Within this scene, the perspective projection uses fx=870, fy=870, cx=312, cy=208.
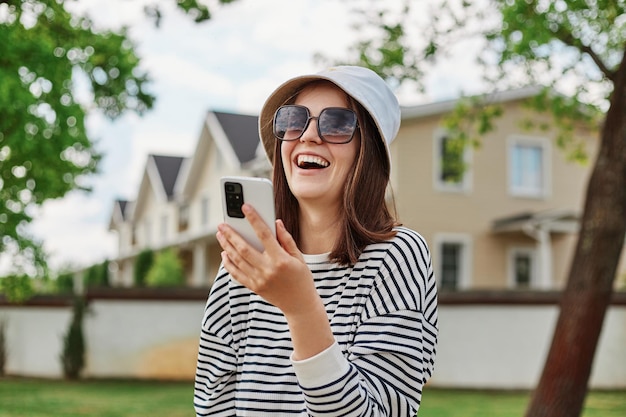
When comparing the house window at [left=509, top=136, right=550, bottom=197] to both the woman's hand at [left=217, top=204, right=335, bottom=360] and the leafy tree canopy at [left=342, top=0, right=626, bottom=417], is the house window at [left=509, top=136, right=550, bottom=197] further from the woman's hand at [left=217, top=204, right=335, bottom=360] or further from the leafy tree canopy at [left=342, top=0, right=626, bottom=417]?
the woman's hand at [left=217, top=204, right=335, bottom=360]

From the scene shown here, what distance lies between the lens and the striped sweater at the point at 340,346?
1670 millimetres

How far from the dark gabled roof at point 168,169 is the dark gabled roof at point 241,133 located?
6.44m

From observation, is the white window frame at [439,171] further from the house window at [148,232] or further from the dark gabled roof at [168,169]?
the house window at [148,232]

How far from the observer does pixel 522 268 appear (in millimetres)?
24484

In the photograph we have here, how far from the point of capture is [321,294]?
193 centimetres

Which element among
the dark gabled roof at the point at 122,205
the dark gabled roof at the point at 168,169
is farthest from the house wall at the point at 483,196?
the dark gabled roof at the point at 122,205

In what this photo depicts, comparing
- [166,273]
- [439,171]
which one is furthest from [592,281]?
[166,273]

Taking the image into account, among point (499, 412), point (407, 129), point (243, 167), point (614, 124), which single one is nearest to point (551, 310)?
point (499, 412)

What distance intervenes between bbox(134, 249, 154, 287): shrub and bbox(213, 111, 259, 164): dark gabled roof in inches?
167

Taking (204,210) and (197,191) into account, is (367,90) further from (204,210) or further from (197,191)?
(197,191)

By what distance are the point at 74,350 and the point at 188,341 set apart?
2548mm

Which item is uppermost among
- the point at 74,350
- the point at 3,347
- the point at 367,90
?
the point at 367,90

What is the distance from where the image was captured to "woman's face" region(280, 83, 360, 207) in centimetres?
198

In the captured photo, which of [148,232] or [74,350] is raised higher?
[148,232]
